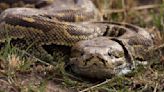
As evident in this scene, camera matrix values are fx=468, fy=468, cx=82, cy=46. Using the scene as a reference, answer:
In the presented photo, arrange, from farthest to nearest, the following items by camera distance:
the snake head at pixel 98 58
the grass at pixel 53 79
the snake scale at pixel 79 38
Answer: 1. the snake scale at pixel 79 38
2. the snake head at pixel 98 58
3. the grass at pixel 53 79

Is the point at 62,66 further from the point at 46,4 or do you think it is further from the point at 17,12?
the point at 46,4

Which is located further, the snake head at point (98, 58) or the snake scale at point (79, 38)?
Result: the snake scale at point (79, 38)

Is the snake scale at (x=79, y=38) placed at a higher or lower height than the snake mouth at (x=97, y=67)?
higher

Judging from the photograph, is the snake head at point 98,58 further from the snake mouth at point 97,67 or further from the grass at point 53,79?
the grass at point 53,79

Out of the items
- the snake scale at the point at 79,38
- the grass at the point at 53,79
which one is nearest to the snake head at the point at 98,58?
the snake scale at the point at 79,38

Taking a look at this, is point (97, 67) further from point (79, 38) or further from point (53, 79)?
point (79, 38)

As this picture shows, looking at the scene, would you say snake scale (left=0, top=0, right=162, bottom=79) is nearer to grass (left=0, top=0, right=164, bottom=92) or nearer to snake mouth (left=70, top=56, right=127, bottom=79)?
snake mouth (left=70, top=56, right=127, bottom=79)

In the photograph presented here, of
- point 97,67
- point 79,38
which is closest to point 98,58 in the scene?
point 97,67

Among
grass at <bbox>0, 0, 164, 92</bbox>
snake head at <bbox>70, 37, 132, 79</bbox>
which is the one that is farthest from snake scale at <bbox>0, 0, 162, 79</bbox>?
grass at <bbox>0, 0, 164, 92</bbox>
